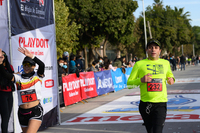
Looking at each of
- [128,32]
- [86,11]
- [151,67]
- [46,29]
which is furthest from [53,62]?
[128,32]

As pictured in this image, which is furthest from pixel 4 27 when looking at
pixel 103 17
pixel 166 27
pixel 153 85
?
pixel 166 27

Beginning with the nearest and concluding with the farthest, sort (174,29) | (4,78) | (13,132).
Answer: (4,78) < (13,132) < (174,29)

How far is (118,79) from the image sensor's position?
17297 millimetres

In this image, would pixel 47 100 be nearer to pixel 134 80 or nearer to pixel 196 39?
pixel 134 80

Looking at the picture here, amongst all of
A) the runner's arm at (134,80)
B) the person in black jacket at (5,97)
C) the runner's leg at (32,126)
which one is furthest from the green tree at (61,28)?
the runner's arm at (134,80)

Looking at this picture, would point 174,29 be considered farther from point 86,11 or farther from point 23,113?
point 23,113

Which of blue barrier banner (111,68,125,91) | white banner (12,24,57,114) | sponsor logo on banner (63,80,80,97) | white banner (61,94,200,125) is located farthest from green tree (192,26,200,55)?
white banner (12,24,57,114)

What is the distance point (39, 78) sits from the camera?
16.8 ft

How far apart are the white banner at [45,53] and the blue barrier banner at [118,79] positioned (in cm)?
848

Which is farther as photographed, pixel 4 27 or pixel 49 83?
pixel 49 83

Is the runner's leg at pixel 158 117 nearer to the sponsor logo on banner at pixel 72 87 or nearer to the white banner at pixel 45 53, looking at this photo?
the white banner at pixel 45 53

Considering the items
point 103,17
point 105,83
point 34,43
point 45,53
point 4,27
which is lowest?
point 105,83

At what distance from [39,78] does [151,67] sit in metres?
1.95

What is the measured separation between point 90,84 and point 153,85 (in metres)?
9.09
